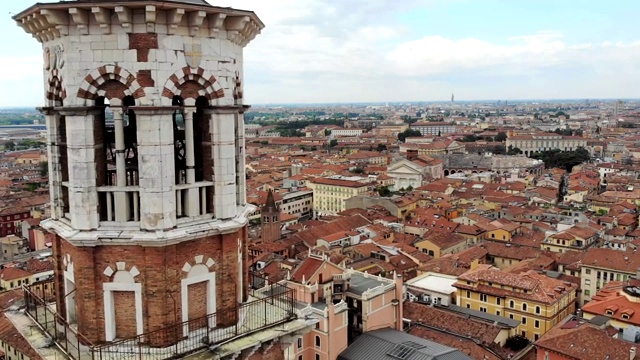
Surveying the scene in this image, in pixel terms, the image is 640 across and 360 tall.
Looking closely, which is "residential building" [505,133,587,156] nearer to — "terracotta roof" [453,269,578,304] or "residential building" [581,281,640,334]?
"terracotta roof" [453,269,578,304]

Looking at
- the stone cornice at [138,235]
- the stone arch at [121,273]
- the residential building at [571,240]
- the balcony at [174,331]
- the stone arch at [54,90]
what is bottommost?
the residential building at [571,240]

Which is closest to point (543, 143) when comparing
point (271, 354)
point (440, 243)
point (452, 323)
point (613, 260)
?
point (440, 243)

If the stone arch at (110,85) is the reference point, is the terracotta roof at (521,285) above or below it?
below

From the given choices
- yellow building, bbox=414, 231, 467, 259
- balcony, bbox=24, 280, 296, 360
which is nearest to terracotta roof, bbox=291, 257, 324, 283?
balcony, bbox=24, 280, 296, 360

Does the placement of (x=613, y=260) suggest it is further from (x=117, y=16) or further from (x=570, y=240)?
(x=117, y=16)

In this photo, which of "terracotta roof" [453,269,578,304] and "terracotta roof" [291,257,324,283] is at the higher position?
"terracotta roof" [291,257,324,283]

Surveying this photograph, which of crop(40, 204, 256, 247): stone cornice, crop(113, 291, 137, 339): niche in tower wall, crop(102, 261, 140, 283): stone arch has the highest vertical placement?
crop(40, 204, 256, 247): stone cornice

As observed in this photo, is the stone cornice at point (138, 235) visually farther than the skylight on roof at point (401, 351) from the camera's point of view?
No

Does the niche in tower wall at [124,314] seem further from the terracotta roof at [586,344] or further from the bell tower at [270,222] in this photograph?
the bell tower at [270,222]

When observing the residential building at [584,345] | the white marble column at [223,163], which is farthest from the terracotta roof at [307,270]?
the white marble column at [223,163]
